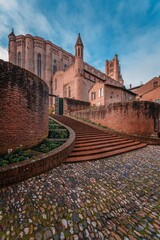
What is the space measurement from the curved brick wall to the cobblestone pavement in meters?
2.16

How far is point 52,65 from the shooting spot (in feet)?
122

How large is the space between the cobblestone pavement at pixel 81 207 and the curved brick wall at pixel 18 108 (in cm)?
216

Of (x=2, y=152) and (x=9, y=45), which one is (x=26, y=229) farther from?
(x=9, y=45)

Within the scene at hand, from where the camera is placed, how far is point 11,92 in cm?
453

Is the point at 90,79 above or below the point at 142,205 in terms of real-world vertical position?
above

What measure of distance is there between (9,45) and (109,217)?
157ft

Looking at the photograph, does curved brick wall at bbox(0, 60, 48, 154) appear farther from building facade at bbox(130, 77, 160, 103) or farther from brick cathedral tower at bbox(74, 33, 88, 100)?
brick cathedral tower at bbox(74, 33, 88, 100)

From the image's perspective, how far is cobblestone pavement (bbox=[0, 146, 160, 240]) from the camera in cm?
194

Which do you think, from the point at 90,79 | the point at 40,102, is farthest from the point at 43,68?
the point at 40,102

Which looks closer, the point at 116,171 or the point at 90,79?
the point at 116,171

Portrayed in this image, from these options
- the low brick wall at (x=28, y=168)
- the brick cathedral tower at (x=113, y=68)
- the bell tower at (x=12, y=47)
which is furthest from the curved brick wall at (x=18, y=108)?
the brick cathedral tower at (x=113, y=68)

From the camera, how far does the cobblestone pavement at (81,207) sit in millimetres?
1938

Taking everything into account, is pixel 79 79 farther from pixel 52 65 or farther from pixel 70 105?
pixel 52 65

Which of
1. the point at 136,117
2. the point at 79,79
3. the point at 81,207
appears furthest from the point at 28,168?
the point at 79,79
